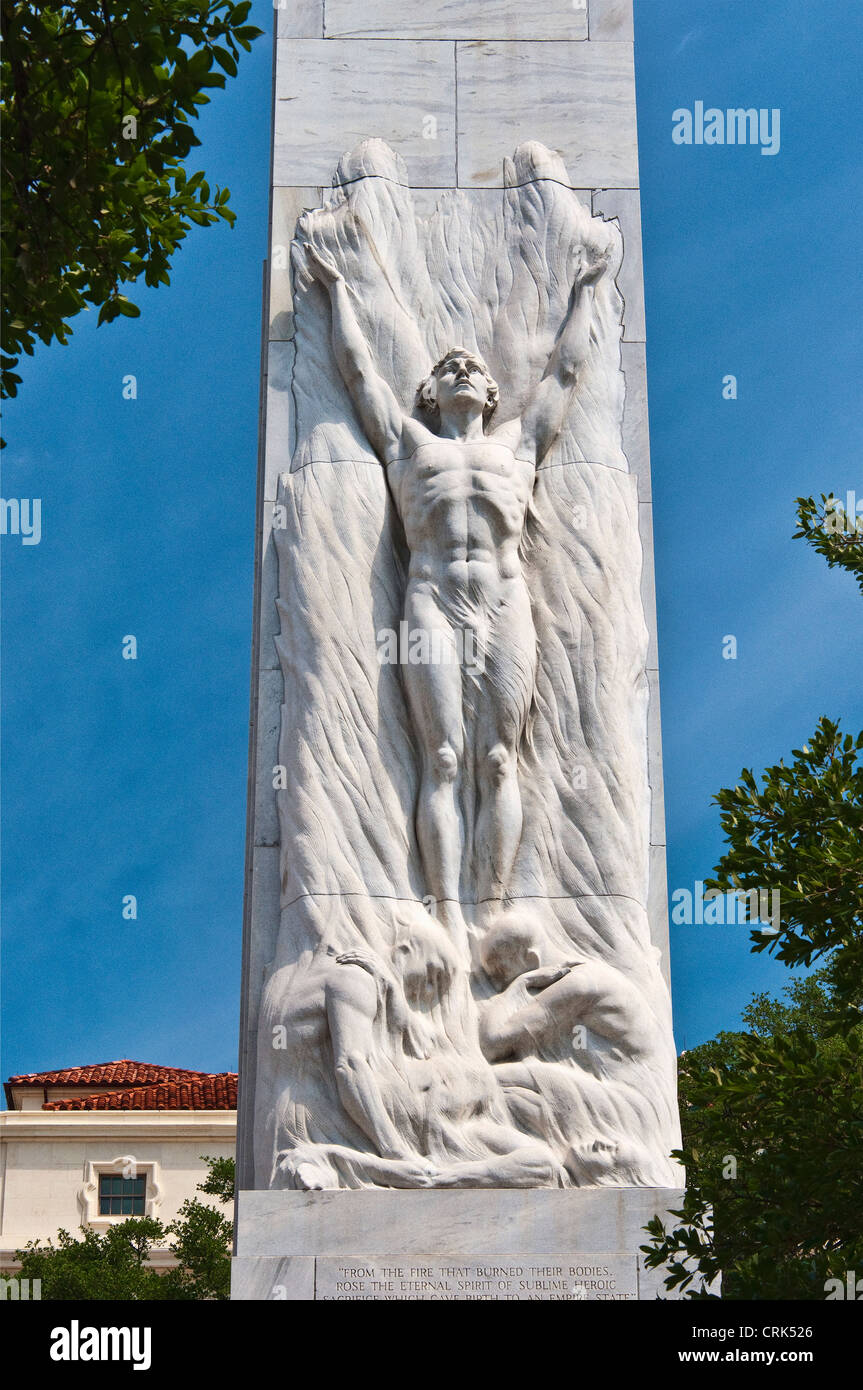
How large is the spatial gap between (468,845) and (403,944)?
33.2 inches

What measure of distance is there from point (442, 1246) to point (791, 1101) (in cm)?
207

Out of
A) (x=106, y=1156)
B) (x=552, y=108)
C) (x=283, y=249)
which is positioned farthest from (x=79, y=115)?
(x=106, y=1156)

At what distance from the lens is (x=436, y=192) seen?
44.0 ft

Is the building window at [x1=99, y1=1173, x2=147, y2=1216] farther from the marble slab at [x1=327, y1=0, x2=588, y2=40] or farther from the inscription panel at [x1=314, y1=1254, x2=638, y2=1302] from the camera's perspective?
the inscription panel at [x1=314, y1=1254, x2=638, y2=1302]

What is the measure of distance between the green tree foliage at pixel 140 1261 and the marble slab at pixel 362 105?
81.4 feet

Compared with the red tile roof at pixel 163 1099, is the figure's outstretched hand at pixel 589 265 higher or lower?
higher

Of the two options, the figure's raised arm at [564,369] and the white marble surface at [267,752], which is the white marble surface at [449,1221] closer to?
the white marble surface at [267,752]

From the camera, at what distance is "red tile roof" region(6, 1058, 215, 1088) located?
49.5 metres

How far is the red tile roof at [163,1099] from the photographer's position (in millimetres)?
47688

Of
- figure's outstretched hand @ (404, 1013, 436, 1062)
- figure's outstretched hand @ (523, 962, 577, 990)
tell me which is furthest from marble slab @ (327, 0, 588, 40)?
figure's outstretched hand @ (404, 1013, 436, 1062)

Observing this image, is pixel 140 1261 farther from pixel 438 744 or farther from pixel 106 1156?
pixel 438 744

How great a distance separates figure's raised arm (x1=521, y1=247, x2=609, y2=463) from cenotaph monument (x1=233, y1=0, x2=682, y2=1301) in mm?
25

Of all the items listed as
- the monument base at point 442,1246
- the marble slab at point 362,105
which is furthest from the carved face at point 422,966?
the marble slab at point 362,105

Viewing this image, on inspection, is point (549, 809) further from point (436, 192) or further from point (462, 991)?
point (436, 192)
